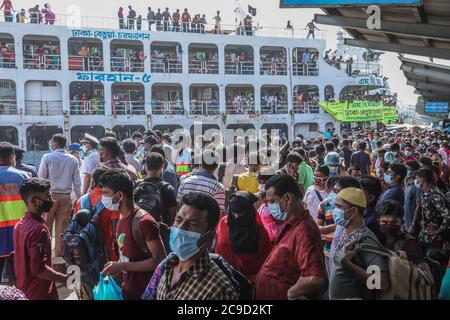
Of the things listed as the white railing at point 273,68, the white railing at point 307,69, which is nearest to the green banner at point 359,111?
the white railing at point 307,69

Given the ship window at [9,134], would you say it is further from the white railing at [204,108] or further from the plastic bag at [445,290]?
the plastic bag at [445,290]

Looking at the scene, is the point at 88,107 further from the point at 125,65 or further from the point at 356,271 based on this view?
the point at 356,271

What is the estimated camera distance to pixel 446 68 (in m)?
11.2

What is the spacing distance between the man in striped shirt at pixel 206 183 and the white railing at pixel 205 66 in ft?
68.2

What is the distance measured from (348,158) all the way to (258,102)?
1637 centimetres

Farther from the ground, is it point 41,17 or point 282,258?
point 41,17

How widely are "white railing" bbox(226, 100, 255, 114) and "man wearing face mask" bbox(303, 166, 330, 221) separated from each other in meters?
20.5

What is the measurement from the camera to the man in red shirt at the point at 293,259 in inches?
99.3

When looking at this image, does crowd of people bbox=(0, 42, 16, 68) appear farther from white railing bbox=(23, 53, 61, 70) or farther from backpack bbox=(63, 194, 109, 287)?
backpack bbox=(63, 194, 109, 287)

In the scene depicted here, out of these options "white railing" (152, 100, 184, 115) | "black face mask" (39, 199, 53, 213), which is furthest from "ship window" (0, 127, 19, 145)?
"black face mask" (39, 199, 53, 213)

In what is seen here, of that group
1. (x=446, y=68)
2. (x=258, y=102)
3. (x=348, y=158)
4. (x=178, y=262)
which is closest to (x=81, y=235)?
(x=178, y=262)

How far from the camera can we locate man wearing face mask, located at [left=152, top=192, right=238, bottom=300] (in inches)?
93.6
